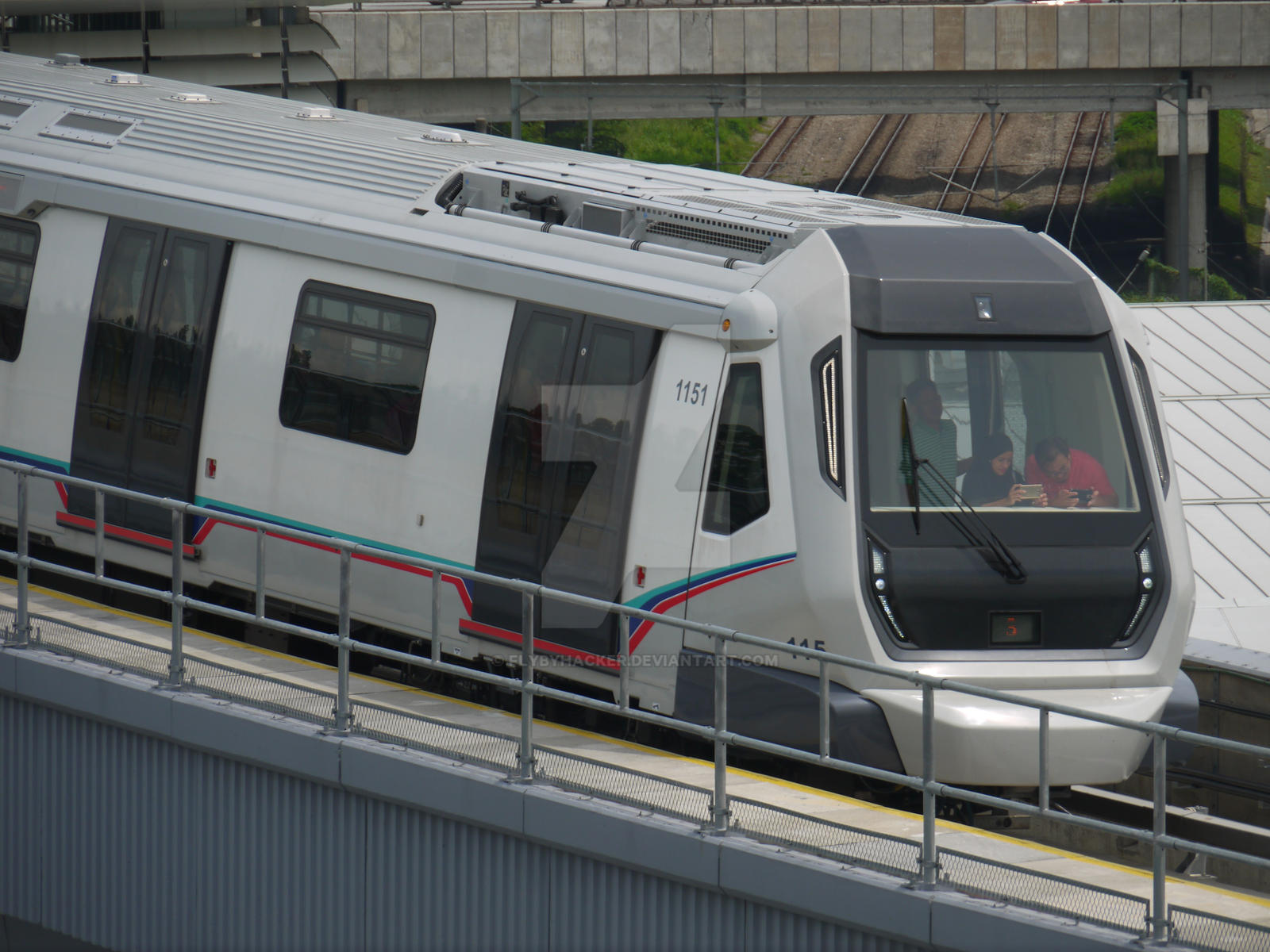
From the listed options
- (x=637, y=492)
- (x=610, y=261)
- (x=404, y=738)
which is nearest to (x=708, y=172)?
(x=610, y=261)

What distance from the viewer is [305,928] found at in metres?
8.22

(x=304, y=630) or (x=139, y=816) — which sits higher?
(x=304, y=630)

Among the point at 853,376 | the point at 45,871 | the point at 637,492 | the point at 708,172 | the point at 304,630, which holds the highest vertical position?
the point at 708,172

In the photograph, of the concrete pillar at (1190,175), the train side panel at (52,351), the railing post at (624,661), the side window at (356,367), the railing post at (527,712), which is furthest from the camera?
the concrete pillar at (1190,175)

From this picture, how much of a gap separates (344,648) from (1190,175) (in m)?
32.2

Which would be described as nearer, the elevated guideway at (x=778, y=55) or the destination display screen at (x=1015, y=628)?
the destination display screen at (x=1015, y=628)

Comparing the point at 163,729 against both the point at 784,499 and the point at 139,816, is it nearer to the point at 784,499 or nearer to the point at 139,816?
the point at 139,816

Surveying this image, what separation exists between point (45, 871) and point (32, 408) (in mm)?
4102

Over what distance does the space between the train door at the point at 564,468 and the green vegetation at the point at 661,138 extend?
95.2 ft

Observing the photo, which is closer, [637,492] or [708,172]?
[637,492]

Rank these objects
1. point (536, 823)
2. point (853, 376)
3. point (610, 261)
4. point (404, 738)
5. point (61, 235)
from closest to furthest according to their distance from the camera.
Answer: point (536, 823)
point (404, 738)
point (853, 376)
point (610, 261)
point (61, 235)

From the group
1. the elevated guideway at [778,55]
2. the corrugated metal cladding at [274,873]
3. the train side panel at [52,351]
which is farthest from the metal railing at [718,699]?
the elevated guideway at [778,55]

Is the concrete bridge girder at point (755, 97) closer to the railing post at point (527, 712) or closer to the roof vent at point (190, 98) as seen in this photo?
the roof vent at point (190, 98)

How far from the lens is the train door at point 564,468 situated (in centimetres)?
922
